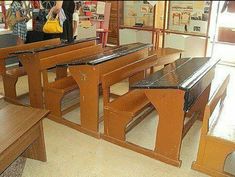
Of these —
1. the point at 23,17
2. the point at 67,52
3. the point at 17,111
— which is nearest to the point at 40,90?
the point at 67,52

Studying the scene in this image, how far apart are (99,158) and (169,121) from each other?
2.16 feet

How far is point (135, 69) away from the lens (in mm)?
2648

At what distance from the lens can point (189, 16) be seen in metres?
3.78

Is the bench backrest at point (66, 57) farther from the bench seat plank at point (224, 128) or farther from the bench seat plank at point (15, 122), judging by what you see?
the bench seat plank at point (224, 128)

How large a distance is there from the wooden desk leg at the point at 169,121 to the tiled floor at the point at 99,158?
10cm

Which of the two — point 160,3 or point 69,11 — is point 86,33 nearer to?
point 69,11

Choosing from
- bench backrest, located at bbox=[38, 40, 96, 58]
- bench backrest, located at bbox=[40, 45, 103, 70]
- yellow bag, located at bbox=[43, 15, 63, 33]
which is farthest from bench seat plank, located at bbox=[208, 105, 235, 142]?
yellow bag, located at bbox=[43, 15, 63, 33]

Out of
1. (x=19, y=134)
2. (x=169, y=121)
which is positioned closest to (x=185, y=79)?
(x=169, y=121)

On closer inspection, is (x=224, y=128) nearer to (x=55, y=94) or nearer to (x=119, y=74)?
(x=119, y=74)

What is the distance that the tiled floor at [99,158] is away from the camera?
6.44 feet

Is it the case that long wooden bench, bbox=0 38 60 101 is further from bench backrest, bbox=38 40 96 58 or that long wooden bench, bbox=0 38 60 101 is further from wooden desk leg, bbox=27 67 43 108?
bench backrest, bbox=38 40 96 58

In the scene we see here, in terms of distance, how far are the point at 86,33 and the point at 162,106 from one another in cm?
318

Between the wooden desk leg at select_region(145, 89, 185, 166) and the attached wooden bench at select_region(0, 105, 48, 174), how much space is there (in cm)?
87

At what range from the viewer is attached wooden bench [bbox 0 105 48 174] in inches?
61.4
